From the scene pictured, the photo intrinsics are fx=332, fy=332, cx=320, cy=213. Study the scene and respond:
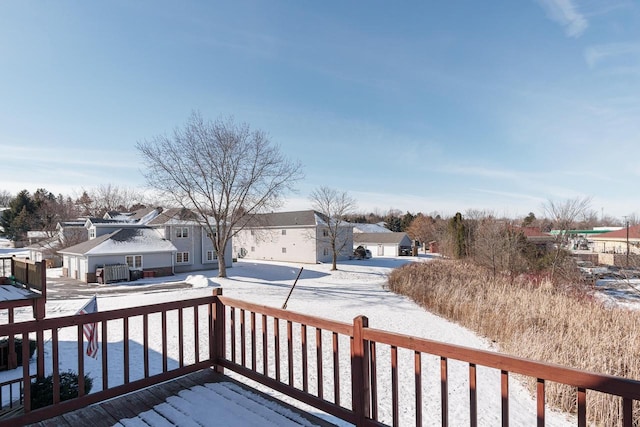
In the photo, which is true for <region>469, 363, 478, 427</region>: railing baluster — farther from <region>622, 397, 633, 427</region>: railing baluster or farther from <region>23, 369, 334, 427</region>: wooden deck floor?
<region>23, 369, 334, 427</region>: wooden deck floor

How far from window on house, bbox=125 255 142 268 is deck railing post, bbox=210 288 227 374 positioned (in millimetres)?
18435

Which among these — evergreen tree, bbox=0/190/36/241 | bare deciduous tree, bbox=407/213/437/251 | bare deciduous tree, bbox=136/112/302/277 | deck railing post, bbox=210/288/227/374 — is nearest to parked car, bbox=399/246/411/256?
bare deciduous tree, bbox=407/213/437/251

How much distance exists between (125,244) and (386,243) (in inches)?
1068

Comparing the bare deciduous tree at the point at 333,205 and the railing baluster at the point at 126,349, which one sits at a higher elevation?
the bare deciduous tree at the point at 333,205

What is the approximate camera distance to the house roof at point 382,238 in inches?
1492

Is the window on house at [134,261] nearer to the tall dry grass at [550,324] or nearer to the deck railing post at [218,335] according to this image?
the tall dry grass at [550,324]

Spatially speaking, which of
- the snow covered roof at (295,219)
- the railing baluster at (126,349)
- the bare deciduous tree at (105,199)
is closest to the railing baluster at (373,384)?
the railing baluster at (126,349)

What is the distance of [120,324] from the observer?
9047mm

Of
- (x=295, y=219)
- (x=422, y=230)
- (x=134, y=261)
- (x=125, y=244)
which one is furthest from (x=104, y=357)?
(x=422, y=230)

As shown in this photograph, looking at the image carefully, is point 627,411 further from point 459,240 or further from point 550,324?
point 459,240

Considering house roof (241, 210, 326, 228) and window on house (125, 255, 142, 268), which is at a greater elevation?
house roof (241, 210, 326, 228)

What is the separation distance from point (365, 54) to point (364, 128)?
A: 6.42 metres

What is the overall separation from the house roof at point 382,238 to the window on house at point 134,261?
26405 millimetres

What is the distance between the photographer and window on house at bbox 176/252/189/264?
2173 cm
